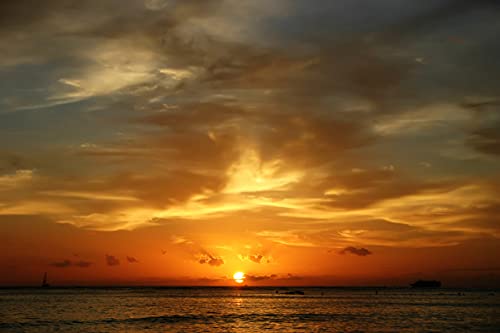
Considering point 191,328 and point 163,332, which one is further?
point 191,328

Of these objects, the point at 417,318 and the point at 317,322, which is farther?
the point at 417,318

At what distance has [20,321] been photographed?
332ft

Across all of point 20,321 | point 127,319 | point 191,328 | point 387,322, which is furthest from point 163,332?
point 387,322

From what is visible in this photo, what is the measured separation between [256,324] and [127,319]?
2705 centimetres

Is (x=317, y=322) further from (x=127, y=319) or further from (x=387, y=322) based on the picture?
(x=127, y=319)

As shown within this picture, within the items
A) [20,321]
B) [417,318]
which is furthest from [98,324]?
[417,318]

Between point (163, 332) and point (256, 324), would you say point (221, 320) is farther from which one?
point (163, 332)

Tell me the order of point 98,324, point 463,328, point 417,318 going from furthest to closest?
point 417,318
point 98,324
point 463,328

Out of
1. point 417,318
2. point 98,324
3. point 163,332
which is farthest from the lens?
point 417,318

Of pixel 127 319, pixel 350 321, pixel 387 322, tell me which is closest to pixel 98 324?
pixel 127 319

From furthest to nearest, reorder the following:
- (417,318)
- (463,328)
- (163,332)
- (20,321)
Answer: (417,318), (20,321), (463,328), (163,332)

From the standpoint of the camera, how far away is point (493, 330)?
8438 centimetres

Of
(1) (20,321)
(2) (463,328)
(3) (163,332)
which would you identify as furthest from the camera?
(1) (20,321)

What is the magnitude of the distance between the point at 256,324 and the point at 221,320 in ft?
36.9
